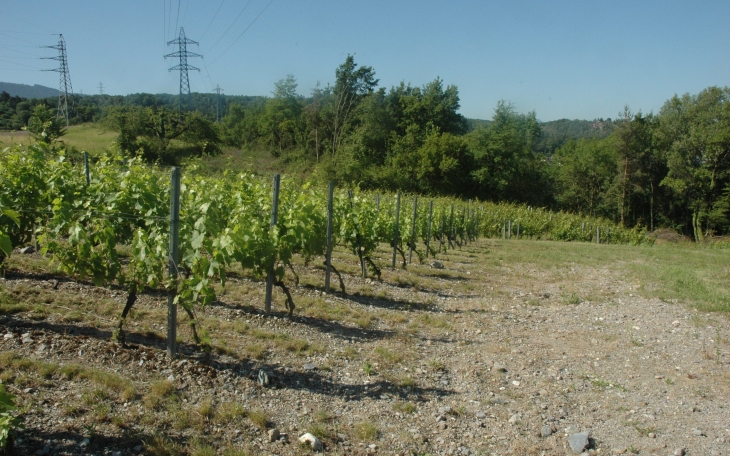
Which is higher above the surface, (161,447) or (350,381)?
(161,447)

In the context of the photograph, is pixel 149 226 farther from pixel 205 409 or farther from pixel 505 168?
pixel 505 168

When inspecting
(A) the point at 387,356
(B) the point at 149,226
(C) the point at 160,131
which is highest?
(C) the point at 160,131

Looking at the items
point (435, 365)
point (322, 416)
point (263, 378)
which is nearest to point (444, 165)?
point (435, 365)

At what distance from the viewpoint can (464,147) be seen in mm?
50969

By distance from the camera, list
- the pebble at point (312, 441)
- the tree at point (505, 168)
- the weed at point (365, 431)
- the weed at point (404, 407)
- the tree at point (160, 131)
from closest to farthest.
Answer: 1. the pebble at point (312, 441)
2. the weed at point (365, 431)
3. the weed at point (404, 407)
4. the tree at point (160, 131)
5. the tree at point (505, 168)

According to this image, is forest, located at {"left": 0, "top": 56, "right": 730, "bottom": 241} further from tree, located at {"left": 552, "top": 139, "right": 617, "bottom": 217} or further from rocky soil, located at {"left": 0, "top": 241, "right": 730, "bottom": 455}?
rocky soil, located at {"left": 0, "top": 241, "right": 730, "bottom": 455}

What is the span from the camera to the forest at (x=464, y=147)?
43.0 metres

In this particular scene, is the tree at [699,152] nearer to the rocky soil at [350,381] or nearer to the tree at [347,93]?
the tree at [347,93]

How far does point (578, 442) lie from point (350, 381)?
6.42 ft

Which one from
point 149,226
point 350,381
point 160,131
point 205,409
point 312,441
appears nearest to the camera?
point 312,441

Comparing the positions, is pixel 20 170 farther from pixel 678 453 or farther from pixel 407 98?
pixel 407 98

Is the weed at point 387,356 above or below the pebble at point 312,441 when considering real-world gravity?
below

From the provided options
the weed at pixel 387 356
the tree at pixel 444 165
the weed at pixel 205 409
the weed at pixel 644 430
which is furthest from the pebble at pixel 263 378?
the tree at pixel 444 165

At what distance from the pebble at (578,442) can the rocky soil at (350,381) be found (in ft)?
0.04
